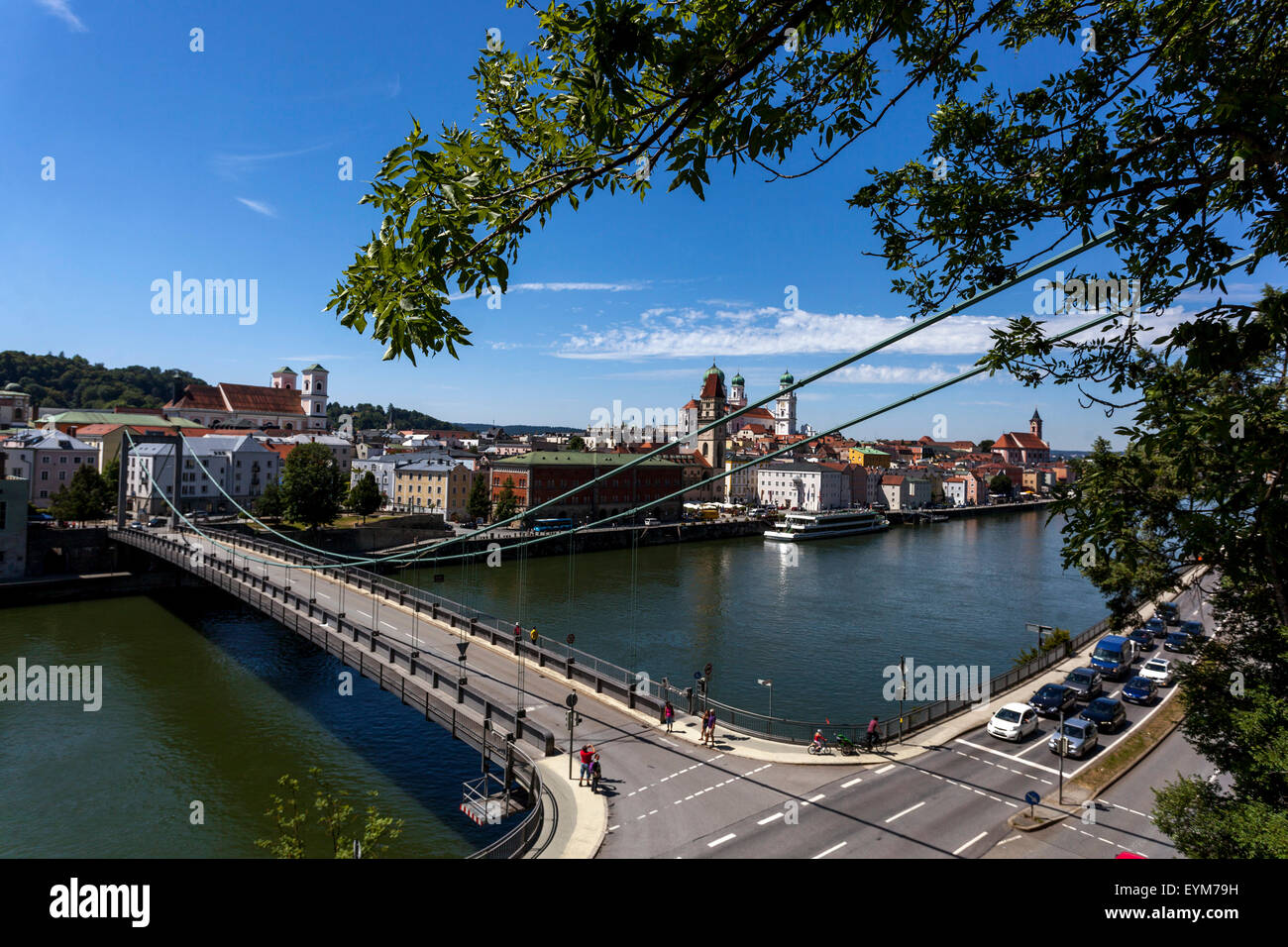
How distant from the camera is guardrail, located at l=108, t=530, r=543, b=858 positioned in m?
10.5

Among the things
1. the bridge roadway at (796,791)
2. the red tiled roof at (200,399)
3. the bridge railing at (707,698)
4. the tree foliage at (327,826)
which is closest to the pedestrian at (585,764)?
the bridge roadway at (796,791)

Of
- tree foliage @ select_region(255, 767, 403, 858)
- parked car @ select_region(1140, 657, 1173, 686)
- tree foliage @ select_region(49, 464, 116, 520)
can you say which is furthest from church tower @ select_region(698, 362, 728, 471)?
tree foliage @ select_region(255, 767, 403, 858)

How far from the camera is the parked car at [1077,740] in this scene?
41.8 feet

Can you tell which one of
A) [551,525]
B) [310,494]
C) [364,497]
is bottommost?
[551,525]

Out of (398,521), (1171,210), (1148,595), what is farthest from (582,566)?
(1171,210)

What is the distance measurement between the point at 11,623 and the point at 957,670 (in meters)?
32.4

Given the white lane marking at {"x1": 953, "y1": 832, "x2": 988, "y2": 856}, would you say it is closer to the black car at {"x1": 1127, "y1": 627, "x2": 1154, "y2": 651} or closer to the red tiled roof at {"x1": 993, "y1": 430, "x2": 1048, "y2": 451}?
the black car at {"x1": 1127, "y1": 627, "x2": 1154, "y2": 651}

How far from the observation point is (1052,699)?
49.3 ft

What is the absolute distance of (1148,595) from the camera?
9.89 metres

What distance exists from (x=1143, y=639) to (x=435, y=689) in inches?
824

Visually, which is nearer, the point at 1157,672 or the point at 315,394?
the point at 1157,672

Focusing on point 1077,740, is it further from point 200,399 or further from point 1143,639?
point 200,399

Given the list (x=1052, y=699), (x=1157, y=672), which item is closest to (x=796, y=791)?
(x=1052, y=699)
